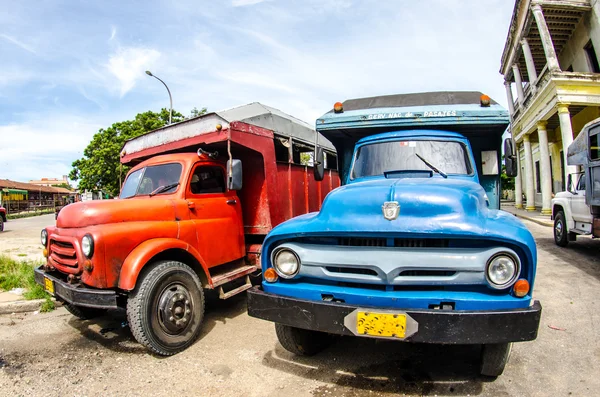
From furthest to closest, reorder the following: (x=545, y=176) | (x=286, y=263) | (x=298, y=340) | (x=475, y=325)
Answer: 1. (x=545, y=176)
2. (x=298, y=340)
3. (x=286, y=263)
4. (x=475, y=325)

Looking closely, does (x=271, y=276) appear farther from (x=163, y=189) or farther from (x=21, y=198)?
(x=21, y=198)

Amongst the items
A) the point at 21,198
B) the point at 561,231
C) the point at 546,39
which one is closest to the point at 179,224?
the point at 561,231

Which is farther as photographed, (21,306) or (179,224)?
(21,306)

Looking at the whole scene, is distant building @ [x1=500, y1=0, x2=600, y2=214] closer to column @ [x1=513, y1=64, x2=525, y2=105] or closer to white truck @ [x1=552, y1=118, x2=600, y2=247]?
column @ [x1=513, y1=64, x2=525, y2=105]

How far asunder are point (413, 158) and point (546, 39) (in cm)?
1448

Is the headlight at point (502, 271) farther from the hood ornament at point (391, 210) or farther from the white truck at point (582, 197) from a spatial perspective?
the white truck at point (582, 197)

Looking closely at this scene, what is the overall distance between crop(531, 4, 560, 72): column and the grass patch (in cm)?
1646

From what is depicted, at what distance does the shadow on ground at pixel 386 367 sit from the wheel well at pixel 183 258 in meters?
1.26

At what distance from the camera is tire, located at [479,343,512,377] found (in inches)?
107

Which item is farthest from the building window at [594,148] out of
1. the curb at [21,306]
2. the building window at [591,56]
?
the building window at [591,56]

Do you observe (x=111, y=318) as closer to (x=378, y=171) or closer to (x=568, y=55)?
(x=378, y=171)

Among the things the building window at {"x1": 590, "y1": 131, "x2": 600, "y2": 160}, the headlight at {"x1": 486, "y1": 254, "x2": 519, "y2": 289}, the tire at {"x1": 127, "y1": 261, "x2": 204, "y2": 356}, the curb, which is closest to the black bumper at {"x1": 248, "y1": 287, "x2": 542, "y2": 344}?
the headlight at {"x1": 486, "y1": 254, "x2": 519, "y2": 289}

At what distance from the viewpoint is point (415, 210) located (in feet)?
8.49

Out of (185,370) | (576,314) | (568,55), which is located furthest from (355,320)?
(568,55)
